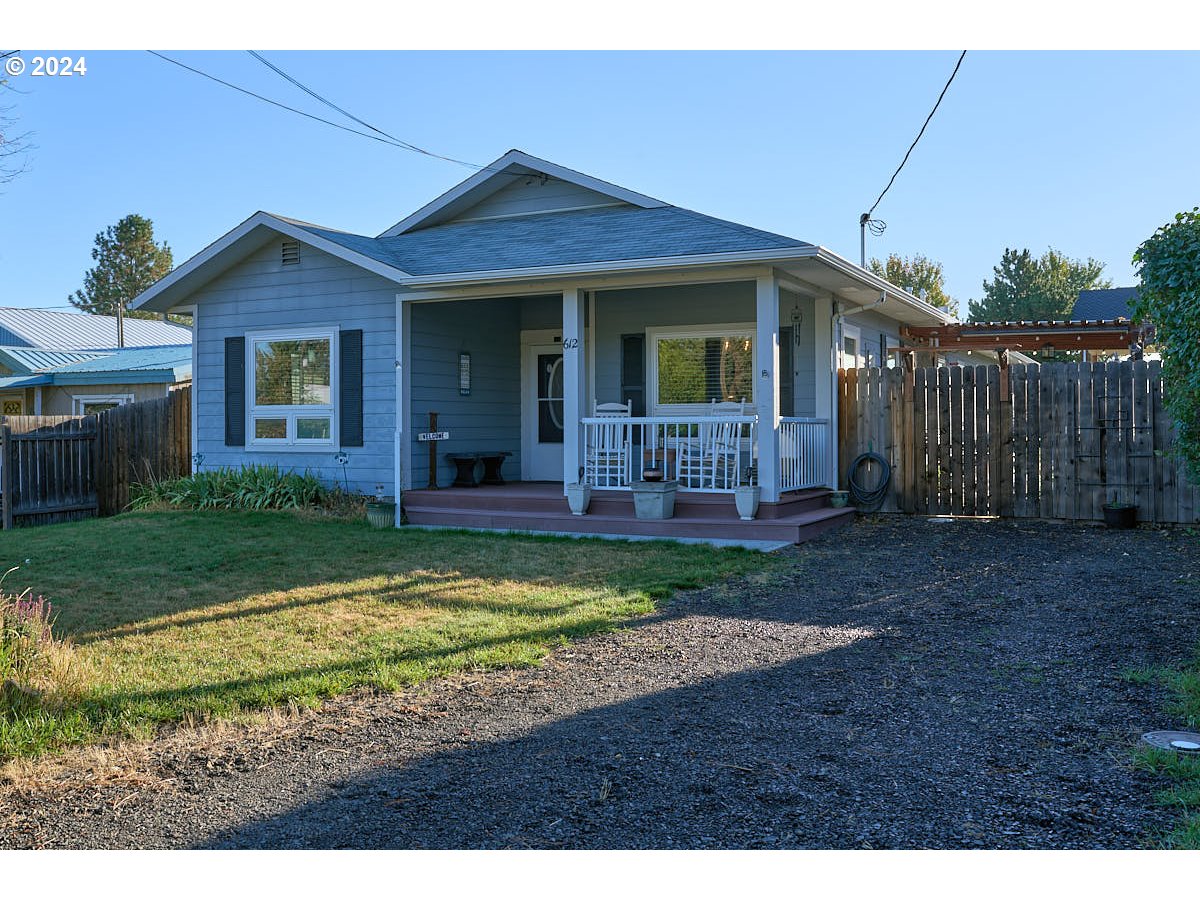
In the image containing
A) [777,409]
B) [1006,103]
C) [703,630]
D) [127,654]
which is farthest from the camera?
[1006,103]

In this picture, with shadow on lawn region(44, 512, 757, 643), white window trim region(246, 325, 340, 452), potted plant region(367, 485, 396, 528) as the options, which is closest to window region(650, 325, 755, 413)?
shadow on lawn region(44, 512, 757, 643)

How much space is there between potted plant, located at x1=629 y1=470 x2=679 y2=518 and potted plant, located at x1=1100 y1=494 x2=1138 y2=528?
4857 millimetres

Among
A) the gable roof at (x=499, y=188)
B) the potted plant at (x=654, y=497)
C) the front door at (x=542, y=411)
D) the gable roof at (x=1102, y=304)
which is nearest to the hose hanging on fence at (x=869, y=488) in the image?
the potted plant at (x=654, y=497)

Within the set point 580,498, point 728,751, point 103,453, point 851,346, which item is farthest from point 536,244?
point 728,751

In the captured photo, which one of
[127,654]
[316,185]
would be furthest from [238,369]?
[316,185]

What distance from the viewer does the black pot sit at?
429 inches

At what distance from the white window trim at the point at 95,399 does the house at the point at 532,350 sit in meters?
7.99

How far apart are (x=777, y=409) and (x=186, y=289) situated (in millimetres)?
8473

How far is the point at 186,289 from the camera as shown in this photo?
1366 centimetres

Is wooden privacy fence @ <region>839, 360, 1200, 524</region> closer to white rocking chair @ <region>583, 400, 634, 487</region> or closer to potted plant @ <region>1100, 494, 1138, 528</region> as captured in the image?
potted plant @ <region>1100, 494, 1138, 528</region>

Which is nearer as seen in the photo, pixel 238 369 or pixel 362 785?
pixel 362 785

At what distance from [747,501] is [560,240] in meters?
4.29

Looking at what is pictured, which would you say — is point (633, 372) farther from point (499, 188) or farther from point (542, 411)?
point (499, 188)

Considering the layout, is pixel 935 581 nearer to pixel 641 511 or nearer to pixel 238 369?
pixel 641 511
